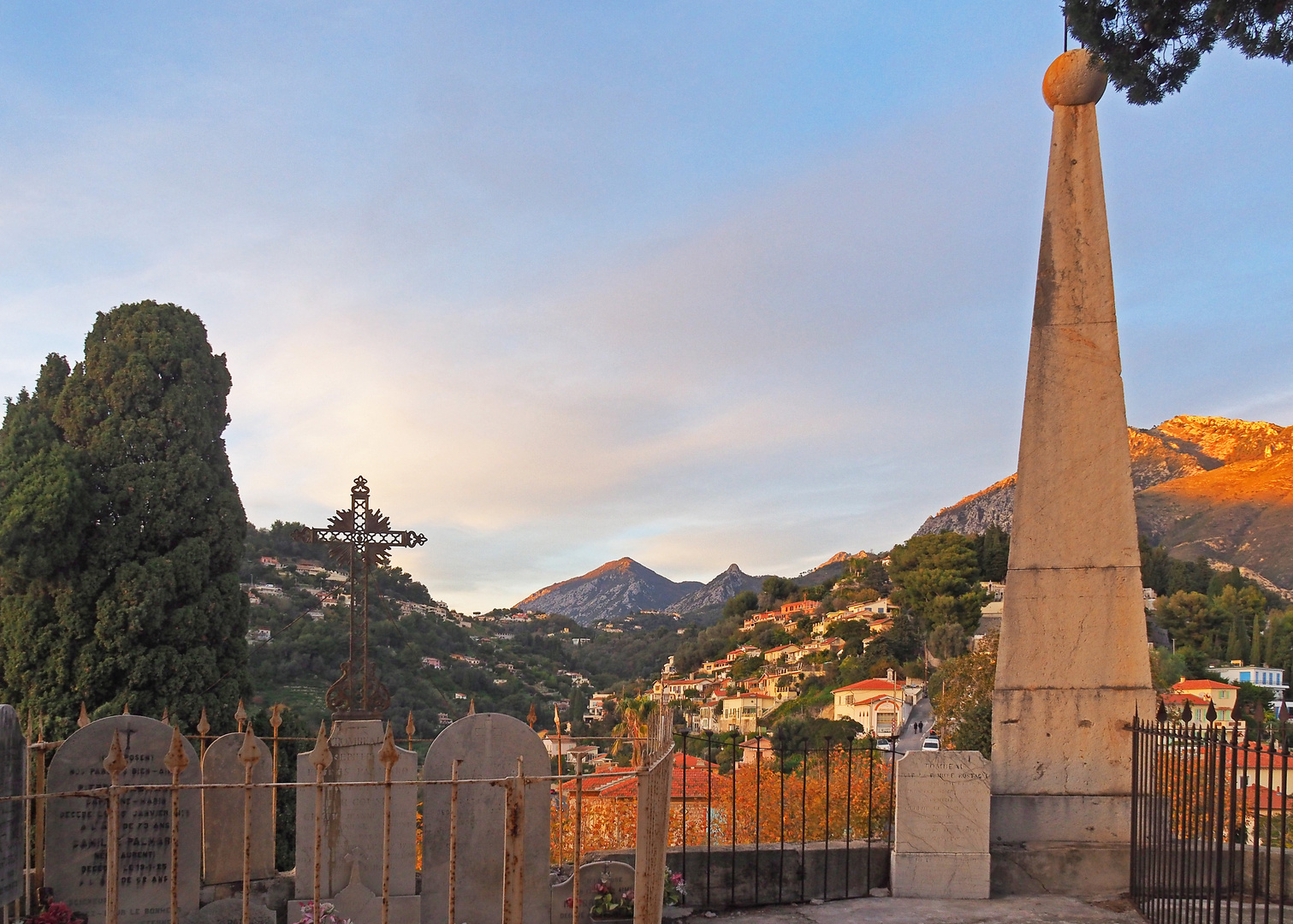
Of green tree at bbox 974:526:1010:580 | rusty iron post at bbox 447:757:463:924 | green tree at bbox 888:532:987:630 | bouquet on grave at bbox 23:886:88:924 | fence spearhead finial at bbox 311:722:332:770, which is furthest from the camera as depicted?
green tree at bbox 974:526:1010:580

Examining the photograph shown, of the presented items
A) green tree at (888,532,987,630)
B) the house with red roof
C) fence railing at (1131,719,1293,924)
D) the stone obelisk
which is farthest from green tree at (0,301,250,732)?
green tree at (888,532,987,630)

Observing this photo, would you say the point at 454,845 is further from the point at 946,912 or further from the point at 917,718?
the point at 917,718

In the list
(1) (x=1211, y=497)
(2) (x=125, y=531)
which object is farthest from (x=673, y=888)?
(1) (x=1211, y=497)

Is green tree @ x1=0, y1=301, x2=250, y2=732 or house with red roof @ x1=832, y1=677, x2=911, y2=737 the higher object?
green tree @ x1=0, y1=301, x2=250, y2=732

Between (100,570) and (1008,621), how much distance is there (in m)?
13.2

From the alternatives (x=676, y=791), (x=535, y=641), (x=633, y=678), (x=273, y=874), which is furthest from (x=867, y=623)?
(x=273, y=874)

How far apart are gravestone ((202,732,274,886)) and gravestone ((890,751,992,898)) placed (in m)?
4.14

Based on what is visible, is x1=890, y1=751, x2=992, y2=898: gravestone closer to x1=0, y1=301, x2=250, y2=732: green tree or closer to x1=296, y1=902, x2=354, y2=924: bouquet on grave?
x1=296, y1=902, x2=354, y2=924: bouquet on grave

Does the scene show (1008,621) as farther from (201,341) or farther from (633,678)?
(633,678)

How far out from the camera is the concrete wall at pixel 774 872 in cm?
633

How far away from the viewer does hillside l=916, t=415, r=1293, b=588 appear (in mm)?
117938

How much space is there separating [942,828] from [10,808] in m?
5.31

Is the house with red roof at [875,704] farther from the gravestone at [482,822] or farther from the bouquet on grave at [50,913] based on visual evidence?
the bouquet on grave at [50,913]

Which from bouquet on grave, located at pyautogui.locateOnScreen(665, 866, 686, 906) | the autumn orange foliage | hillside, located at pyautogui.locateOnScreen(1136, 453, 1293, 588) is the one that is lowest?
the autumn orange foliage
